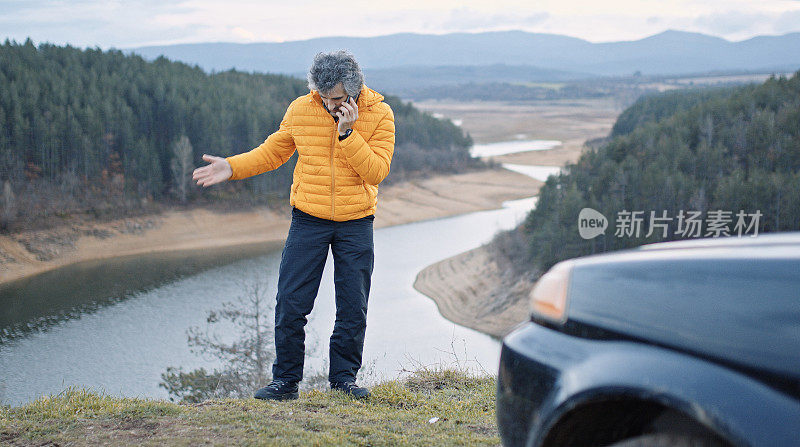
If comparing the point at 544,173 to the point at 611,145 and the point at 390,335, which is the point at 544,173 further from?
the point at 390,335

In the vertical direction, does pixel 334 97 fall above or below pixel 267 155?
above

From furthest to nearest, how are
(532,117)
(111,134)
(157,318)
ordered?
(532,117) < (111,134) < (157,318)

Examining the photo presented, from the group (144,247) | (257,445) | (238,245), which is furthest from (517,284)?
(257,445)

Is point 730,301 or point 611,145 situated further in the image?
point 611,145

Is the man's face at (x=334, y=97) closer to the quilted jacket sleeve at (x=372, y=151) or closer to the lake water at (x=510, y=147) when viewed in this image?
the quilted jacket sleeve at (x=372, y=151)

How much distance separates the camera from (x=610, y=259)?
6.19ft

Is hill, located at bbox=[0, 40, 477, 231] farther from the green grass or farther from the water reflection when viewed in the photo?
the green grass

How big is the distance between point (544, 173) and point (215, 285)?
45.5 metres

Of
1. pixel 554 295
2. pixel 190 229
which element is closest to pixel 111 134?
pixel 190 229

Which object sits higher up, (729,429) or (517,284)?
(729,429)

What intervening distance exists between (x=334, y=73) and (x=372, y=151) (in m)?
0.46

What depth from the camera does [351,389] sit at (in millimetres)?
3971

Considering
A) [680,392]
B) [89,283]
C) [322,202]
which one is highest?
[322,202]

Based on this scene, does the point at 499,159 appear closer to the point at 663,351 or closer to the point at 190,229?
the point at 190,229
